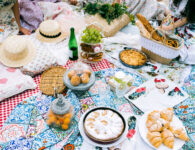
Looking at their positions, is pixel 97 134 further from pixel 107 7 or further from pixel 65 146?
pixel 107 7

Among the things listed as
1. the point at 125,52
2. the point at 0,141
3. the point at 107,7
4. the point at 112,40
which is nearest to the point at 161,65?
the point at 125,52

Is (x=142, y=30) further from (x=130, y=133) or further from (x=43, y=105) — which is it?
(x=43, y=105)

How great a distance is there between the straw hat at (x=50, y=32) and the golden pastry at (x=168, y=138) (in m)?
1.39

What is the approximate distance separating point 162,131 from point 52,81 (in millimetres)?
949

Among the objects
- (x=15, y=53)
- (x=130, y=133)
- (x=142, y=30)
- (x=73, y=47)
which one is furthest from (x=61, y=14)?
(x=130, y=133)

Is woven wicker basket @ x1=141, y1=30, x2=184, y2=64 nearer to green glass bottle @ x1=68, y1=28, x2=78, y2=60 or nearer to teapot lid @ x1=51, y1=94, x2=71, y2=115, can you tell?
green glass bottle @ x1=68, y1=28, x2=78, y2=60

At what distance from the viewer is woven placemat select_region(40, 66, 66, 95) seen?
1.47 meters

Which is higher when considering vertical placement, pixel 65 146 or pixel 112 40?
pixel 112 40

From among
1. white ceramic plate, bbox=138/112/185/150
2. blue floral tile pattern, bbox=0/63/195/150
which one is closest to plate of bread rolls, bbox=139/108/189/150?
white ceramic plate, bbox=138/112/185/150

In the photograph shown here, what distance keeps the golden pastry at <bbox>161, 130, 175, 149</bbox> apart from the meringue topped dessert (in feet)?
0.88

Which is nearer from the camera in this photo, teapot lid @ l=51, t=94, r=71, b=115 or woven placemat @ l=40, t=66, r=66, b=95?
teapot lid @ l=51, t=94, r=71, b=115

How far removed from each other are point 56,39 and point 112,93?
0.90 metres

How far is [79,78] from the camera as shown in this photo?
1.33 meters

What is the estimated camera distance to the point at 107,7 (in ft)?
7.24
